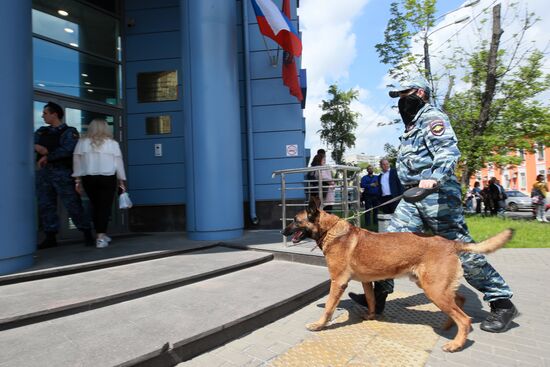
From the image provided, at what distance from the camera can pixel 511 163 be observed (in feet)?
45.1

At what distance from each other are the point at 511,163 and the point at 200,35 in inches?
→ 547

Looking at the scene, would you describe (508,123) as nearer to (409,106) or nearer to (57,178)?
(409,106)

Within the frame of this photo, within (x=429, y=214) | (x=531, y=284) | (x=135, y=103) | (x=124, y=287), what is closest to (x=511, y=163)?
(x=531, y=284)

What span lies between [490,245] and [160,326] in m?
2.82

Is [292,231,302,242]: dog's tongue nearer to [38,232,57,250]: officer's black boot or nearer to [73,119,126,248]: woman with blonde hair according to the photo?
[73,119,126,248]: woman with blonde hair

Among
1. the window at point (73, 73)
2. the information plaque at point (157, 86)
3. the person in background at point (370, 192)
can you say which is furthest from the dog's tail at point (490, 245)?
the window at point (73, 73)

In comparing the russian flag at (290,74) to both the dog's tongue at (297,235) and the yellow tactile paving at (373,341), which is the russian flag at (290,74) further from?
the yellow tactile paving at (373,341)

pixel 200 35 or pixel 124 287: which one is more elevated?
pixel 200 35

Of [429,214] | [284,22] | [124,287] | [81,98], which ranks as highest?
[284,22]

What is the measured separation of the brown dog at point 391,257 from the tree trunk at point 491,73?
13.7 m

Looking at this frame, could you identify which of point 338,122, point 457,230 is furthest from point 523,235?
point 338,122

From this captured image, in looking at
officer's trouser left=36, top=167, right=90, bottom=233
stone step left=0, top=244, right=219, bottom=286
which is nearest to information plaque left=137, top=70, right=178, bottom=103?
officer's trouser left=36, top=167, right=90, bottom=233

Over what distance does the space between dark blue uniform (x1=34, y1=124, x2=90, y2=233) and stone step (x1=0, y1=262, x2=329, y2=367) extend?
276 centimetres

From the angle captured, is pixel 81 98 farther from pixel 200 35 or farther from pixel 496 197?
pixel 496 197
